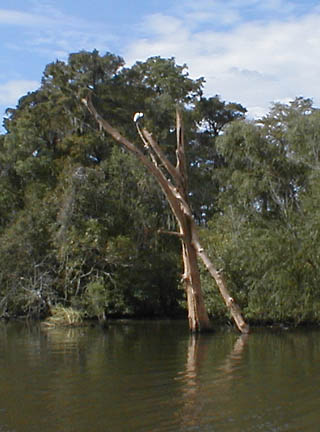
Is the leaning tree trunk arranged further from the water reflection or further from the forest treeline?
the water reflection

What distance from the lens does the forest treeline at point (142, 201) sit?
2253cm

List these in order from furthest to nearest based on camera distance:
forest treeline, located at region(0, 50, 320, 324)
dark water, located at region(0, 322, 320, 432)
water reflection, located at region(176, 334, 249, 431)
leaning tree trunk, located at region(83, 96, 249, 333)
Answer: forest treeline, located at region(0, 50, 320, 324) < leaning tree trunk, located at region(83, 96, 249, 333) < water reflection, located at region(176, 334, 249, 431) < dark water, located at region(0, 322, 320, 432)

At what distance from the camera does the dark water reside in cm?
952

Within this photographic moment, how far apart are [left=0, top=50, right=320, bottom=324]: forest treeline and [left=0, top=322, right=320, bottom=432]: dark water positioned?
3.26 m

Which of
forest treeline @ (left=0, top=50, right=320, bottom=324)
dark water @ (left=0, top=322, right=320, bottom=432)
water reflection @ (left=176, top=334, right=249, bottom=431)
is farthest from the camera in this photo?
forest treeline @ (left=0, top=50, right=320, bottom=324)

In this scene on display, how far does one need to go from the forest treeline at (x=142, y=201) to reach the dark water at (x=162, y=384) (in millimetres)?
3259

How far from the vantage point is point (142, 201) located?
102 feet

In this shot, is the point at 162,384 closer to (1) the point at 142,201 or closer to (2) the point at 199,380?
(2) the point at 199,380

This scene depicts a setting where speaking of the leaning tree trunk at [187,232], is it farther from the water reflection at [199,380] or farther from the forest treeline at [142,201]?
the water reflection at [199,380]

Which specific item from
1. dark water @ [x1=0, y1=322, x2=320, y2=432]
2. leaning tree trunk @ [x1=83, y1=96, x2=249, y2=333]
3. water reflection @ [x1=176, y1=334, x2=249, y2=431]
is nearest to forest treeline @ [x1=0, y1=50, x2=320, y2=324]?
leaning tree trunk @ [x1=83, y1=96, x2=249, y2=333]

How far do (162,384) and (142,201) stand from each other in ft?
62.6

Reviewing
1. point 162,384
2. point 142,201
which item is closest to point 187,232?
point 142,201

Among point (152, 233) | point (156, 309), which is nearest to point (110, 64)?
point (152, 233)

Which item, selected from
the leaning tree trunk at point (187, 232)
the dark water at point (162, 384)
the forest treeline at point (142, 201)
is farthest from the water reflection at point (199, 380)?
the forest treeline at point (142, 201)
